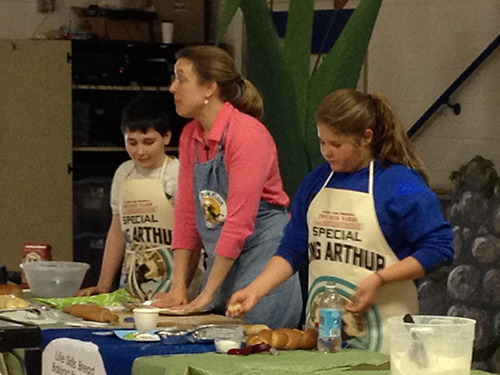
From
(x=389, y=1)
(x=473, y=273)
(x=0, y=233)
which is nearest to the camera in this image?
(x=473, y=273)

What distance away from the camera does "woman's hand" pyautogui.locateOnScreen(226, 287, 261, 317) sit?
8.33 ft

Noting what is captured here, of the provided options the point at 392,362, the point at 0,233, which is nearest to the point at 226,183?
the point at 392,362

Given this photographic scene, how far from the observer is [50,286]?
3271 millimetres

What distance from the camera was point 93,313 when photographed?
110 inches

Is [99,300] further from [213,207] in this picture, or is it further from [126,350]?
[126,350]

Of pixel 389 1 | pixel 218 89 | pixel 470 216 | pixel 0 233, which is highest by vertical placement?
pixel 389 1

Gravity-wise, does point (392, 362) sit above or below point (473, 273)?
above

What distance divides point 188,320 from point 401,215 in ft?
2.25

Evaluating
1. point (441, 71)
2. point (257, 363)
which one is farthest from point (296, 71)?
point (257, 363)

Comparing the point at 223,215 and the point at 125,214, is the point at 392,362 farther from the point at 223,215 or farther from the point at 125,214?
the point at 125,214

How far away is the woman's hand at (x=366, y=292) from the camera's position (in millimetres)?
2381

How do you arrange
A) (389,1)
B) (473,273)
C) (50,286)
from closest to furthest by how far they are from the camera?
1. (50,286)
2. (473,273)
3. (389,1)

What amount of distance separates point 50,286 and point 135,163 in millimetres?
512

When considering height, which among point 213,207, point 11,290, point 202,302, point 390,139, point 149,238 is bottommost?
point 11,290
